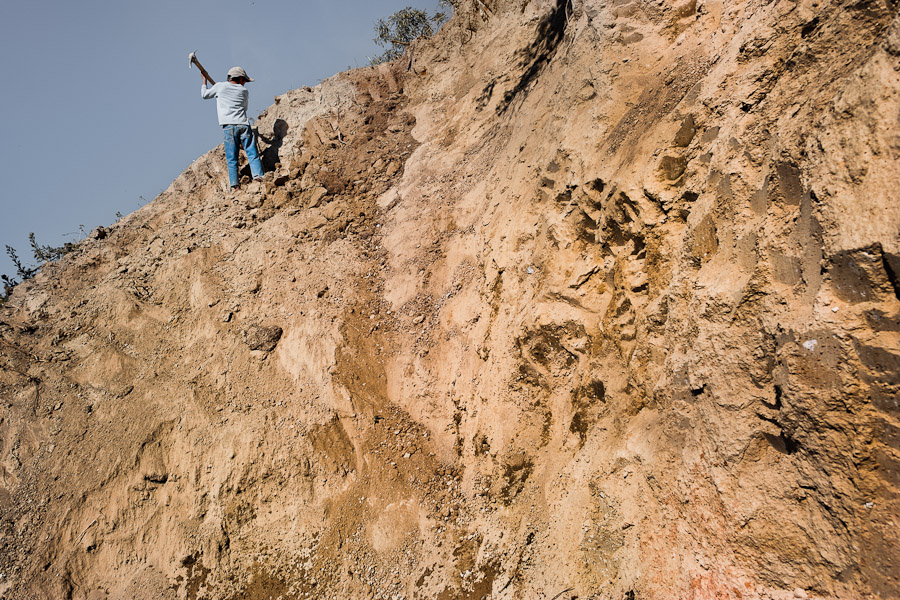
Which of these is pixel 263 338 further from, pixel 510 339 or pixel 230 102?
pixel 230 102

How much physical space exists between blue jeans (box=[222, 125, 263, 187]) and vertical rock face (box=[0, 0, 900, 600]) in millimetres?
471

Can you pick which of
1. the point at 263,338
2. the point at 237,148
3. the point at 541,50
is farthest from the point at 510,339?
the point at 237,148

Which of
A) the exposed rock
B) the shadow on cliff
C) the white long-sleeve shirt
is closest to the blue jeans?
the white long-sleeve shirt

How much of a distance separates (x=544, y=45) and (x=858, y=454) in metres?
6.55

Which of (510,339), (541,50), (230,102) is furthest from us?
(230,102)

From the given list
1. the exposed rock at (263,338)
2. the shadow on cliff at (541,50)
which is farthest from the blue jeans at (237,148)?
the shadow on cliff at (541,50)

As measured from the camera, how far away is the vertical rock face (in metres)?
2.72

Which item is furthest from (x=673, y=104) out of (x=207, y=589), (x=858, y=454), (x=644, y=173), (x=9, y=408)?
(x=9, y=408)

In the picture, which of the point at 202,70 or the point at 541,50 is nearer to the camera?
the point at 541,50

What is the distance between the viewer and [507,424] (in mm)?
4953

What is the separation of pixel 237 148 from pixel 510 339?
20.8 feet

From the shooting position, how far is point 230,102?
8492 millimetres

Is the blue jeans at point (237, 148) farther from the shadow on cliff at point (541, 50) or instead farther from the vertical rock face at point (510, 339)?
the shadow on cliff at point (541, 50)

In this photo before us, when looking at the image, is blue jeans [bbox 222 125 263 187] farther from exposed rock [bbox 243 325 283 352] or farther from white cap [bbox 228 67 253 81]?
exposed rock [bbox 243 325 283 352]
